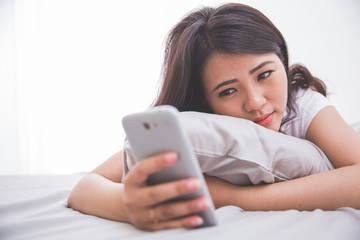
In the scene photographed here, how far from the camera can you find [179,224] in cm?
45

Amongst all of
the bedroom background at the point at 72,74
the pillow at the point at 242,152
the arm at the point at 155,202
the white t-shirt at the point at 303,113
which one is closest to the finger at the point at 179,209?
the arm at the point at 155,202

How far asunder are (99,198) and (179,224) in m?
0.27

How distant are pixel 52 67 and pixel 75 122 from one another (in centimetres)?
55

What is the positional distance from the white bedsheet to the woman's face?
0.37 m

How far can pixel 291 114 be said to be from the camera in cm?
99

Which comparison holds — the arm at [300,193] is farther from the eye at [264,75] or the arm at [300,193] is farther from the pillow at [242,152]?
the eye at [264,75]

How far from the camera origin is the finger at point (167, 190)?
40cm

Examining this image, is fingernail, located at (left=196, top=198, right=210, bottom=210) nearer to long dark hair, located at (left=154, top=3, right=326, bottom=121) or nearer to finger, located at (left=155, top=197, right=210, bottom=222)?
finger, located at (left=155, top=197, right=210, bottom=222)

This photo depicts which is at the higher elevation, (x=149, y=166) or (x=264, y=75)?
(x=264, y=75)

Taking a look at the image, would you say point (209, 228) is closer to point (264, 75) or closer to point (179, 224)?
point (179, 224)

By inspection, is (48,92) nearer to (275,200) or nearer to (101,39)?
(101,39)

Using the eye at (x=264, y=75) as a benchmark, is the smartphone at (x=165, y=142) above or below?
below

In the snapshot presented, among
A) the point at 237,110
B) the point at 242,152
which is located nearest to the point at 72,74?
the point at 237,110

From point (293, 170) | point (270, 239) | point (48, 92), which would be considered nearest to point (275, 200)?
point (293, 170)
